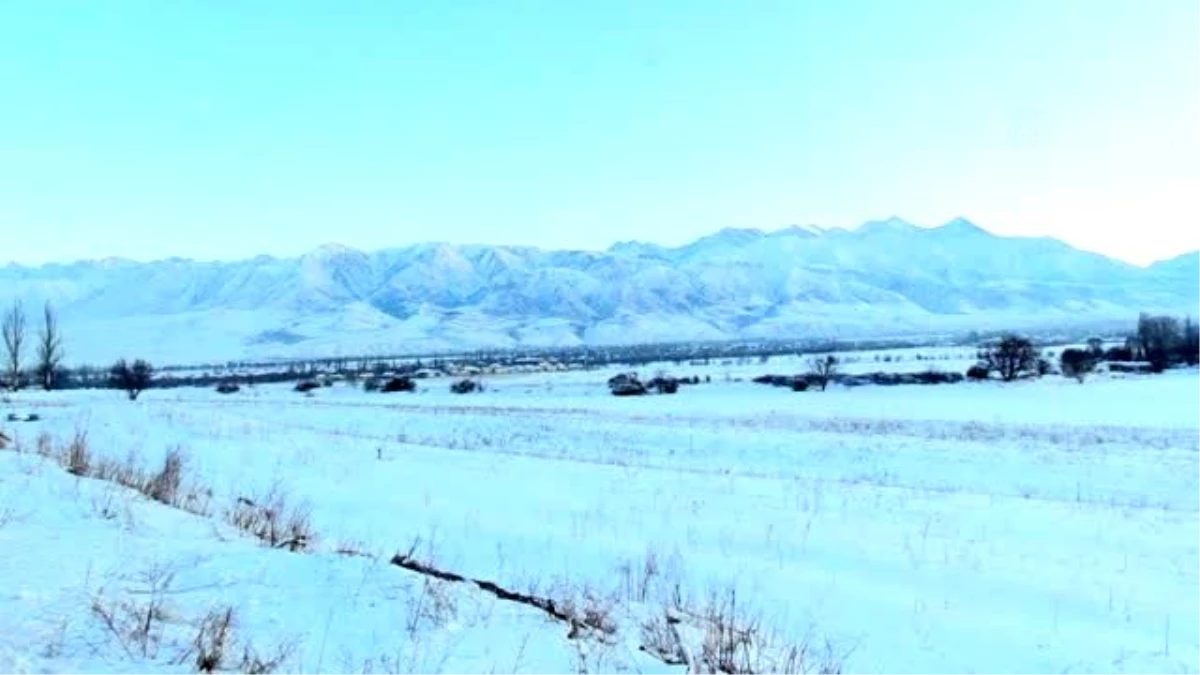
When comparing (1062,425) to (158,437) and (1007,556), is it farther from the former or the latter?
(158,437)

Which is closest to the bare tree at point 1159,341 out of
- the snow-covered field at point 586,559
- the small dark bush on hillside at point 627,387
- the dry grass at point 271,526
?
the small dark bush on hillside at point 627,387

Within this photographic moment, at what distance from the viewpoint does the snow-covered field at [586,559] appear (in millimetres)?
5062

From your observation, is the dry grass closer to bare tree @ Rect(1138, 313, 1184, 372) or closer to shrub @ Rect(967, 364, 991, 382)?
shrub @ Rect(967, 364, 991, 382)

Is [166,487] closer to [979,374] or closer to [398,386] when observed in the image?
[398,386]

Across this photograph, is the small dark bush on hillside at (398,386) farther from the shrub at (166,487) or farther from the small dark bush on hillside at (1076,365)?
the shrub at (166,487)

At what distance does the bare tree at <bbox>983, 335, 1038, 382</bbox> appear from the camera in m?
85.5

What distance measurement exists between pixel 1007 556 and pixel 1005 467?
18280 millimetres

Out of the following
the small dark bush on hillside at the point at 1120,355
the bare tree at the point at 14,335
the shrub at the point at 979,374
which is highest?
the bare tree at the point at 14,335

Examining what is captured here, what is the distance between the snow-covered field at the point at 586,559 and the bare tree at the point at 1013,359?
60.4m

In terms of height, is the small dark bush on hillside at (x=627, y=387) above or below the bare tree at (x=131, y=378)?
below

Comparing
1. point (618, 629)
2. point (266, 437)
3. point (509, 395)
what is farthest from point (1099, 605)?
point (509, 395)

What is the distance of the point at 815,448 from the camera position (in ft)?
108

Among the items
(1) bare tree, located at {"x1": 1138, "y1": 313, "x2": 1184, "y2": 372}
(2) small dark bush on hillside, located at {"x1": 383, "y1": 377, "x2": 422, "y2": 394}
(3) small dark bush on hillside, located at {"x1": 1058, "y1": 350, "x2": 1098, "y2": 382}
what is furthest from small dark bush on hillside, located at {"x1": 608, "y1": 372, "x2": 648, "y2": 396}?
(1) bare tree, located at {"x1": 1138, "y1": 313, "x2": 1184, "y2": 372}

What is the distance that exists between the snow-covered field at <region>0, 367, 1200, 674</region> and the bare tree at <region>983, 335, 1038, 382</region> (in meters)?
60.4
